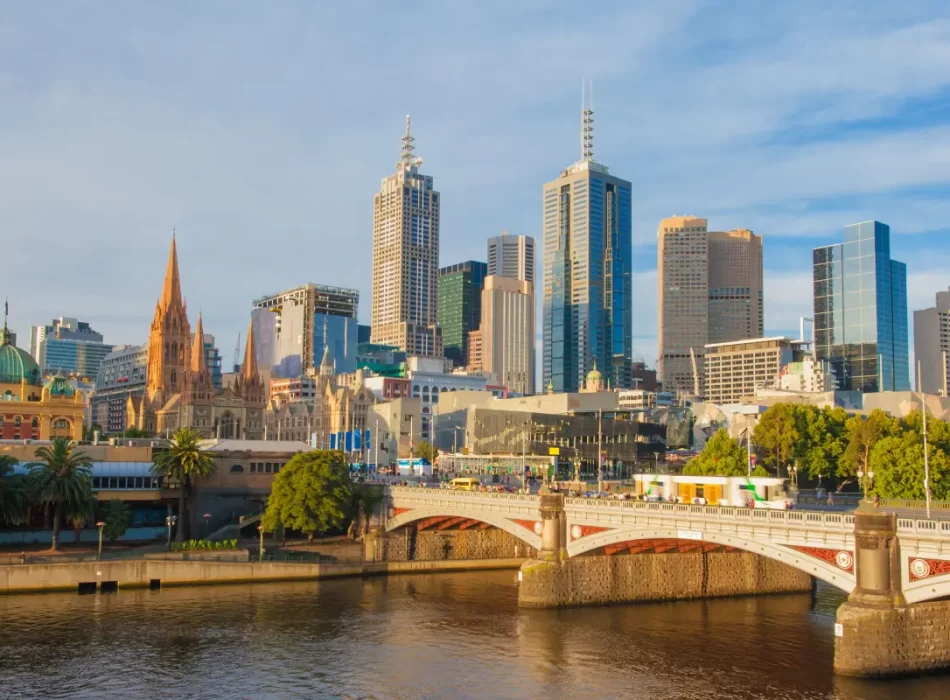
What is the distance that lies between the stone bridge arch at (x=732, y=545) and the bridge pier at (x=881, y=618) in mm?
2050

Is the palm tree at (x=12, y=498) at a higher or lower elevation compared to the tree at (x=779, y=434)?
lower

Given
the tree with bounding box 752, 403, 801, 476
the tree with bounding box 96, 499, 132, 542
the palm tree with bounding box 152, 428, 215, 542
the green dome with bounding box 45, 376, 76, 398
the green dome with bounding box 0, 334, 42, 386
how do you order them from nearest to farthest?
the tree with bounding box 96, 499, 132, 542
the palm tree with bounding box 152, 428, 215, 542
the tree with bounding box 752, 403, 801, 476
the green dome with bounding box 0, 334, 42, 386
the green dome with bounding box 45, 376, 76, 398

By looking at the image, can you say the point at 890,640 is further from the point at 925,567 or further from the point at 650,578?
the point at 650,578

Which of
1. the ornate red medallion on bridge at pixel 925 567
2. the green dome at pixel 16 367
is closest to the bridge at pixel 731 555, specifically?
the ornate red medallion on bridge at pixel 925 567

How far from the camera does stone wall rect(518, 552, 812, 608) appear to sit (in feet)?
272

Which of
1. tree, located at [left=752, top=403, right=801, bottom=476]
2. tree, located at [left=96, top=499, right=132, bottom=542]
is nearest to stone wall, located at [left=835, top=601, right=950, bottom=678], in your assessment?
tree, located at [left=96, top=499, right=132, bottom=542]

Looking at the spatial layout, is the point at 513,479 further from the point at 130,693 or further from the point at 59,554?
the point at 130,693

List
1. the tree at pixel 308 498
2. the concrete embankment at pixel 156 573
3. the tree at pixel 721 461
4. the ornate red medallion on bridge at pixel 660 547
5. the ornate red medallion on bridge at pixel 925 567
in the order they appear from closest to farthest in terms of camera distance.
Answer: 1. the ornate red medallion on bridge at pixel 925 567
2. the ornate red medallion on bridge at pixel 660 547
3. the concrete embankment at pixel 156 573
4. the tree at pixel 308 498
5. the tree at pixel 721 461

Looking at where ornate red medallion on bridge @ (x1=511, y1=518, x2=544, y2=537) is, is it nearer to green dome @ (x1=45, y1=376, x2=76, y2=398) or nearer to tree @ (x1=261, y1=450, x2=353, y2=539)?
tree @ (x1=261, y1=450, x2=353, y2=539)

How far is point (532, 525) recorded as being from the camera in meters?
87.2

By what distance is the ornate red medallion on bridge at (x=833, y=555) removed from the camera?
59781 millimetres

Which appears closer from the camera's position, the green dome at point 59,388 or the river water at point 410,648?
the river water at point 410,648

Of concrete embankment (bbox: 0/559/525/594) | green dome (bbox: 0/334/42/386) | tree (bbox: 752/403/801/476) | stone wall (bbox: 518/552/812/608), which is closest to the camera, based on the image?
stone wall (bbox: 518/552/812/608)

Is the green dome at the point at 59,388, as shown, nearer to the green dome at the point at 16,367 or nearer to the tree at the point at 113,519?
the green dome at the point at 16,367
